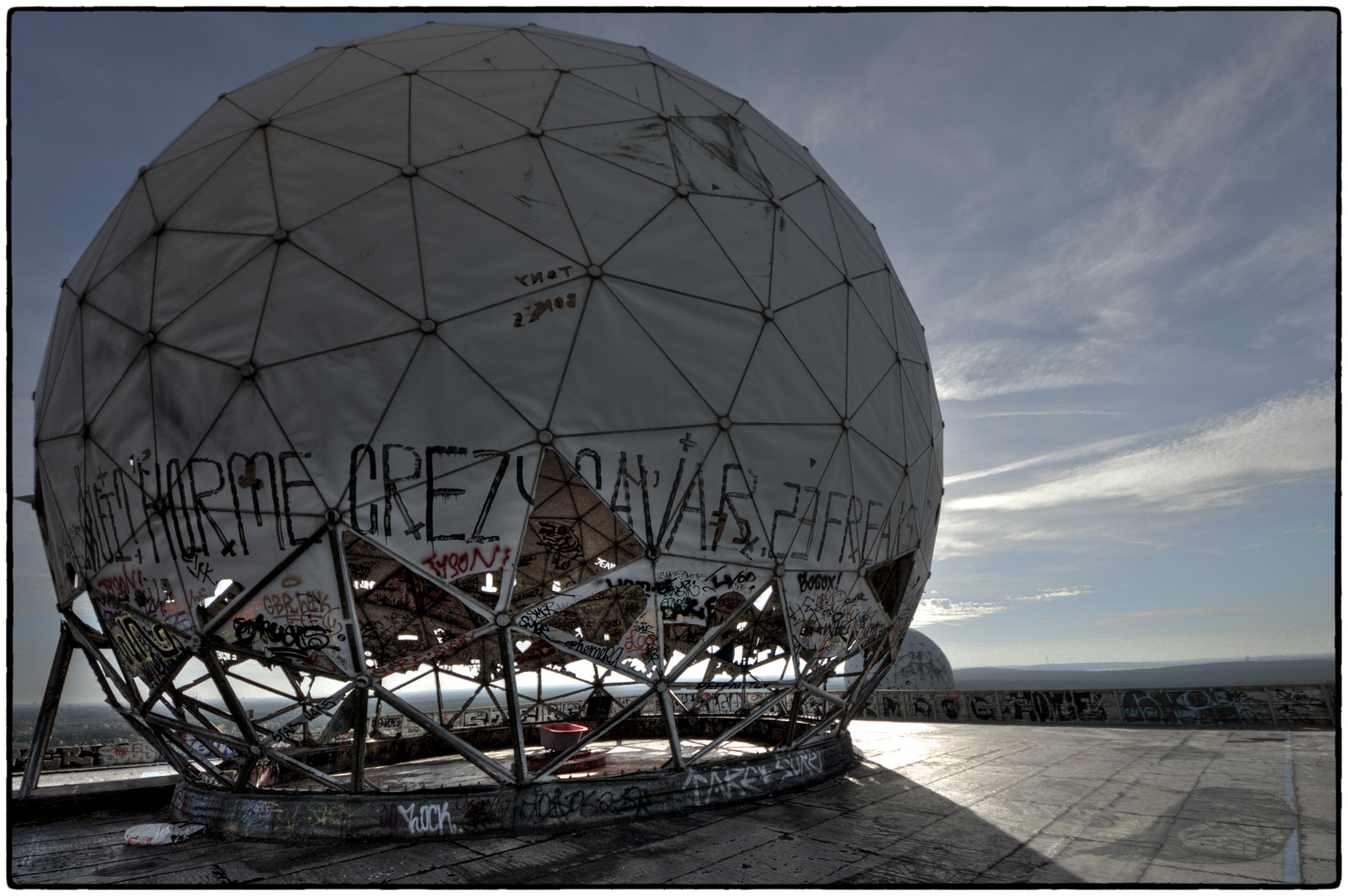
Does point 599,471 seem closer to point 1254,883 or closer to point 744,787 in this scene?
point 744,787

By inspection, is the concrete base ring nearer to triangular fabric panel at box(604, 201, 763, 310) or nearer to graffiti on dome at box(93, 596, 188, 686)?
graffiti on dome at box(93, 596, 188, 686)

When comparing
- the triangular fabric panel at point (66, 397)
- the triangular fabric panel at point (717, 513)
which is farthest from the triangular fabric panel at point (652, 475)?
the triangular fabric panel at point (66, 397)

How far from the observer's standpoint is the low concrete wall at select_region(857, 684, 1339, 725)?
55.5 ft

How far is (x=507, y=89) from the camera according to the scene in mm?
10477

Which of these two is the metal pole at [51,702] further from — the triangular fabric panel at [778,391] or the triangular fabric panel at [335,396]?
the triangular fabric panel at [778,391]

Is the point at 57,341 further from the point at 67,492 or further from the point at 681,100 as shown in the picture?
the point at 681,100

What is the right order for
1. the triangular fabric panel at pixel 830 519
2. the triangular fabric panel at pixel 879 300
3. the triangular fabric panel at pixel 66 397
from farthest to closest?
the triangular fabric panel at pixel 879 300, the triangular fabric panel at pixel 830 519, the triangular fabric panel at pixel 66 397

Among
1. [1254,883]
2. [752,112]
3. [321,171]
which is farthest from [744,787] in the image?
[752,112]

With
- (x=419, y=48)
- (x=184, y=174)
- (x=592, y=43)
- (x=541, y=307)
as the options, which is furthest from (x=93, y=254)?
(x=592, y=43)

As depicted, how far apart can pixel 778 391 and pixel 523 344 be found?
3.45m

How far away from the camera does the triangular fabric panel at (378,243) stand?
855 centimetres

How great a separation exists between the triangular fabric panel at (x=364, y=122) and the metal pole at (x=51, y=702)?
8311mm

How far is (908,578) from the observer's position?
12438mm

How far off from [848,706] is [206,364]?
1084cm
